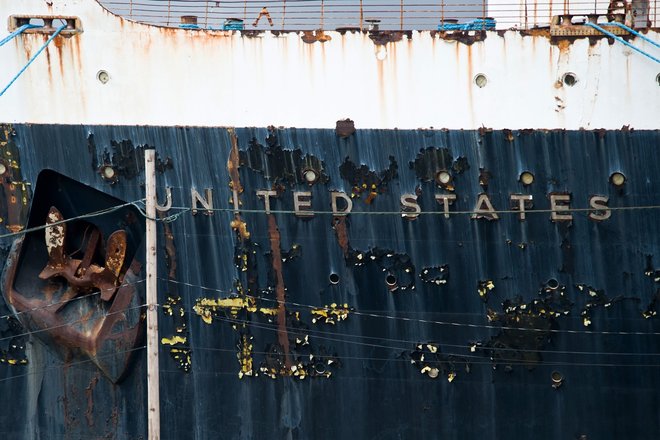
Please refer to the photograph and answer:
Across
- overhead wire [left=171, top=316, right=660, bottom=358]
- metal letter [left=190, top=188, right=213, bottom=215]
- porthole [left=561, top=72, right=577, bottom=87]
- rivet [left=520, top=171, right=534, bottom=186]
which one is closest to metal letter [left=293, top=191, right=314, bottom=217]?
metal letter [left=190, top=188, right=213, bottom=215]

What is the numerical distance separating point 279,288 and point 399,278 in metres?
1.42

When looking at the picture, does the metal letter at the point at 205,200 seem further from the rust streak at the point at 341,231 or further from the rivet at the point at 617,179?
the rivet at the point at 617,179

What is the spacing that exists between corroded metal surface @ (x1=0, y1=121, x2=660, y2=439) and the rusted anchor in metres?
0.26

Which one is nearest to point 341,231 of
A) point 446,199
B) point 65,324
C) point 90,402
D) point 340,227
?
point 340,227

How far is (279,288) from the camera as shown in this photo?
1314 cm

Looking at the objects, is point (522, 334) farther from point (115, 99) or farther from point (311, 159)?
point (115, 99)

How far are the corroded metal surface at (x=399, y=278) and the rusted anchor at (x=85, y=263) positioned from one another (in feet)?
0.85

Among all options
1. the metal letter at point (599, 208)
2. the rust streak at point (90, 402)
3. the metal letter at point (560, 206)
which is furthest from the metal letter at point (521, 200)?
the rust streak at point (90, 402)

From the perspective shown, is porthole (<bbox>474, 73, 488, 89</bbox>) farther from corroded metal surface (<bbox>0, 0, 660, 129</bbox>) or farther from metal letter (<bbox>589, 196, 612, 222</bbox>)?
metal letter (<bbox>589, 196, 612, 222</bbox>)

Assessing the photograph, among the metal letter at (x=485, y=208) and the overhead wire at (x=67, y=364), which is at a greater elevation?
the metal letter at (x=485, y=208)

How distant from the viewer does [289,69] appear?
13039mm

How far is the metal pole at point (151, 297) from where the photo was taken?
481 inches

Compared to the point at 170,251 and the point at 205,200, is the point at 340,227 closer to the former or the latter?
the point at 205,200

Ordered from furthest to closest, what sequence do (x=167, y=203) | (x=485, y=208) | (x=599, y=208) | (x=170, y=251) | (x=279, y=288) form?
(x=170, y=251) < (x=167, y=203) < (x=279, y=288) < (x=485, y=208) < (x=599, y=208)
